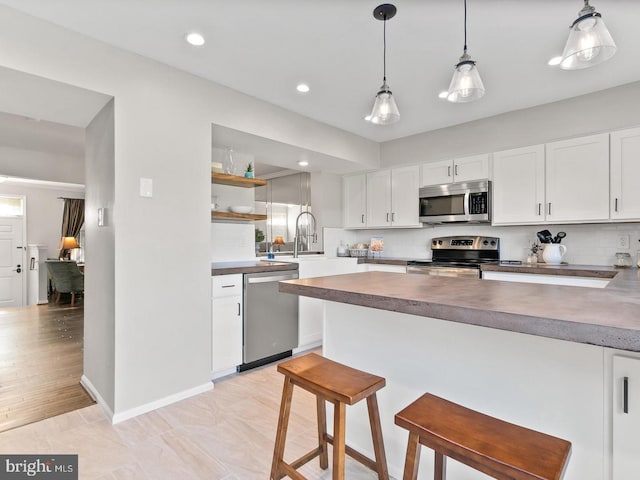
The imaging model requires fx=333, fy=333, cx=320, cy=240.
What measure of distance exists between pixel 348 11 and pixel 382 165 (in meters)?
2.68

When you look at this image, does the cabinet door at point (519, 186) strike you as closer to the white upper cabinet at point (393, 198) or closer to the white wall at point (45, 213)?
the white upper cabinet at point (393, 198)

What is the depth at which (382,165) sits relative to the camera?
175 inches

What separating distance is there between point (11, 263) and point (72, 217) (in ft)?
4.28

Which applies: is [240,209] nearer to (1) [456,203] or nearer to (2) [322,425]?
(2) [322,425]

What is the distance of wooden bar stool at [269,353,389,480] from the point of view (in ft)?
4.11

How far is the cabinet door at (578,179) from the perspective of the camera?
2.89 m

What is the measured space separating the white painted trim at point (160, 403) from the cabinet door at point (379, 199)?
2.83 m

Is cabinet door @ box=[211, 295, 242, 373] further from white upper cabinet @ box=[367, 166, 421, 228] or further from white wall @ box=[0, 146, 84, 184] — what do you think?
white wall @ box=[0, 146, 84, 184]

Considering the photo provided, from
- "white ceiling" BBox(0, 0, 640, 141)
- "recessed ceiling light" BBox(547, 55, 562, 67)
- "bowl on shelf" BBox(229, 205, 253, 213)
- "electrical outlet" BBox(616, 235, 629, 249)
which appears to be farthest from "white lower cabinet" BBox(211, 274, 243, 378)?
"electrical outlet" BBox(616, 235, 629, 249)

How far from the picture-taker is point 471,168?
3680 mm

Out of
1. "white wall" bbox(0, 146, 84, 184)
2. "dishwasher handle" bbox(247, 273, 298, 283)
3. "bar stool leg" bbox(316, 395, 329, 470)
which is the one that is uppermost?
"white wall" bbox(0, 146, 84, 184)

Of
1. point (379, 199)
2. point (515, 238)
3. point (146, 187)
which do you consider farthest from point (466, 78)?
point (379, 199)

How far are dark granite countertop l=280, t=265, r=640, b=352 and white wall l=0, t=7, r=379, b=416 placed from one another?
4.01ft

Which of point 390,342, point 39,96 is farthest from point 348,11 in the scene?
point 39,96
